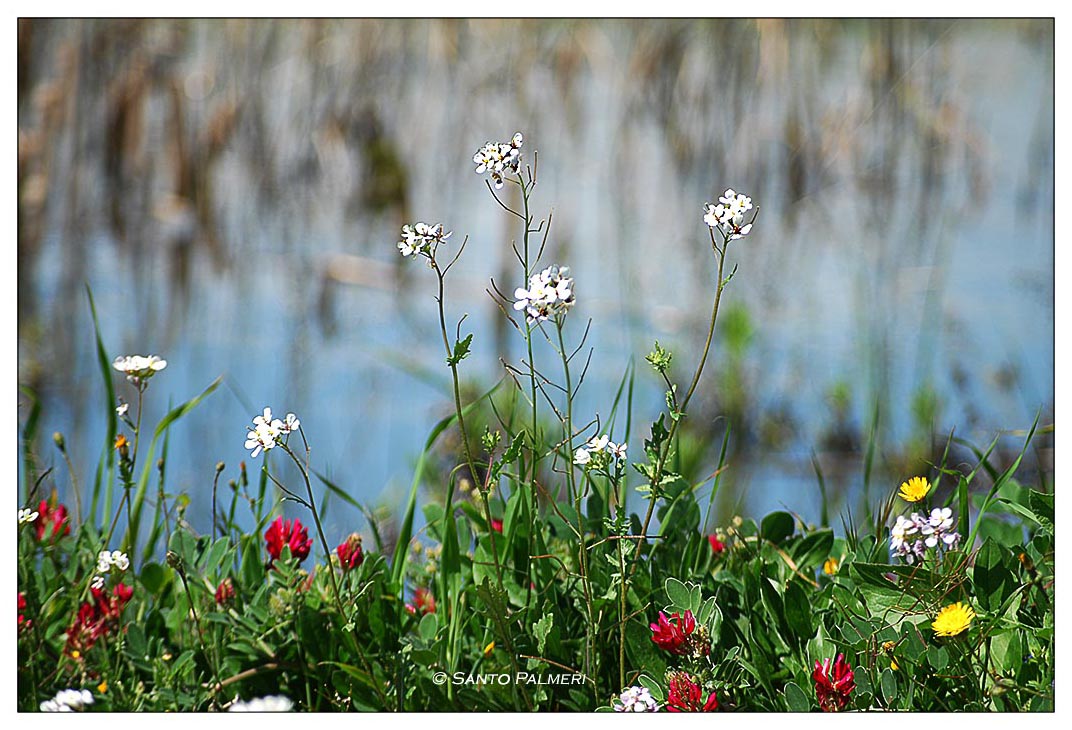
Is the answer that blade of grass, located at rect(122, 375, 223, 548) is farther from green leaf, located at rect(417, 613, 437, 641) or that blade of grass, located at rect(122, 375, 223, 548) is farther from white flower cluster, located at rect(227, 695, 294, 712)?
green leaf, located at rect(417, 613, 437, 641)

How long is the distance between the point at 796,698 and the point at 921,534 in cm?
19

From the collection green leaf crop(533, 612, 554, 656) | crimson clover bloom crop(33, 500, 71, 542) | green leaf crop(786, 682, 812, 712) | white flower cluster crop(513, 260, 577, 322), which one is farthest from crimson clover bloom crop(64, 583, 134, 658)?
green leaf crop(786, 682, 812, 712)

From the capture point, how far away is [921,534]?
3.03 ft

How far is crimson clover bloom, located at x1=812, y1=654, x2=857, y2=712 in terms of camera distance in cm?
91

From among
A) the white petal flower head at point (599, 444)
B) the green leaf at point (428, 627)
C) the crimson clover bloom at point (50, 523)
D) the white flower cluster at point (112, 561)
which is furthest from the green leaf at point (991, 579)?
the crimson clover bloom at point (50, 523)

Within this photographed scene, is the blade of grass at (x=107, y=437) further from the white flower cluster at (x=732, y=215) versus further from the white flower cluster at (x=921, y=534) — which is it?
the white flower cluster at (x=921, y=534)

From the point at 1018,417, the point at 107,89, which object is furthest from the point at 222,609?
the point at 1018,417

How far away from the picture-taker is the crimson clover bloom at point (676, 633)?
0.91 meters

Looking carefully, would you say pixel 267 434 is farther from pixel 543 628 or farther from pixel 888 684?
pixel 888 684

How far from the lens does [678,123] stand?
1245 millimetres
